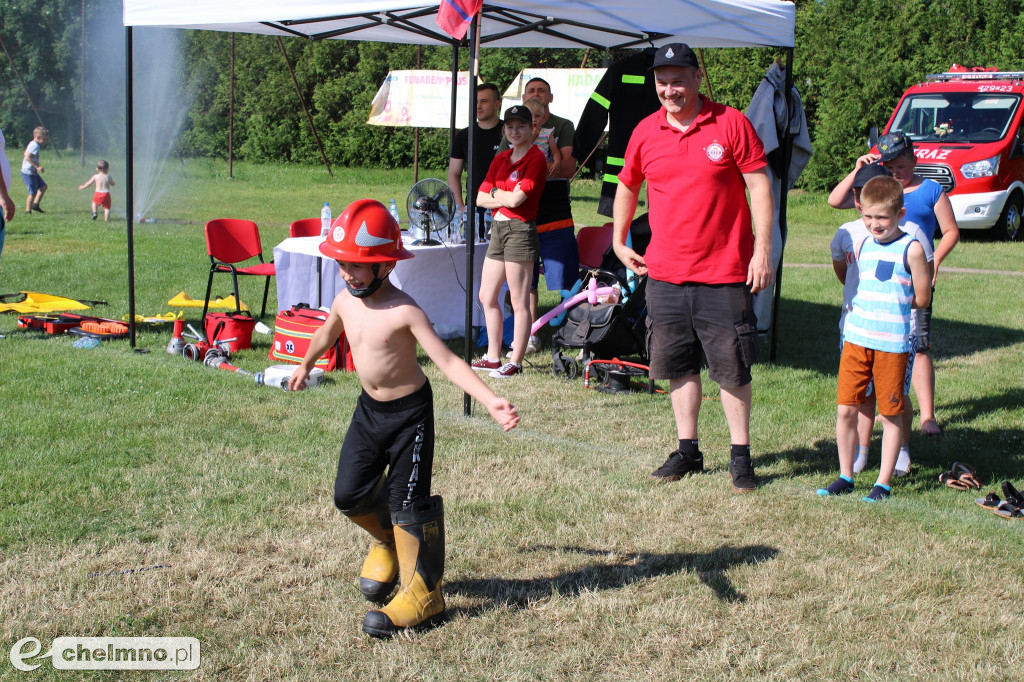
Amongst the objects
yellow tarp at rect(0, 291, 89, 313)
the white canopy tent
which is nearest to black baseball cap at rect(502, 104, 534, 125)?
the white canopy tent

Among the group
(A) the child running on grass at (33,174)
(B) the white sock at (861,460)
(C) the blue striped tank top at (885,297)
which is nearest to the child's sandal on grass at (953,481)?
(B) the white sock at (861,460)

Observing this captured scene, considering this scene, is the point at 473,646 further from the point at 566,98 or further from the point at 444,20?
the point at 566,98

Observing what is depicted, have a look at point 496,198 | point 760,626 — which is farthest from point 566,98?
point 760,626

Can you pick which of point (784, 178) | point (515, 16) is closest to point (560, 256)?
point (784, 178)

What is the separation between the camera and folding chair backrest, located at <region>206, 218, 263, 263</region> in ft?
30.6

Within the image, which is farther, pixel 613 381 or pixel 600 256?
pixel 600 256

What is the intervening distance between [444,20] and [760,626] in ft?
12.9

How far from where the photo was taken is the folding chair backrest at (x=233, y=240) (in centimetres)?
931

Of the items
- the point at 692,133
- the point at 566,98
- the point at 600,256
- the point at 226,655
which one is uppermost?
the point at 566,98

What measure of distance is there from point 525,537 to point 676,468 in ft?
3.94

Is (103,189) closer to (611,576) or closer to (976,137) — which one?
(976,137)

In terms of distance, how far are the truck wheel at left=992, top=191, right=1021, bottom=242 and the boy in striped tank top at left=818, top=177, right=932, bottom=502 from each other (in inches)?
563

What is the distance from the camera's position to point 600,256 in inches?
365

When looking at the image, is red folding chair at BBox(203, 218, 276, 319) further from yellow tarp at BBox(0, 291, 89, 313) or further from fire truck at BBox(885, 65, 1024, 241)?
fire truck at BBox(885, 65, 1024, 241)
